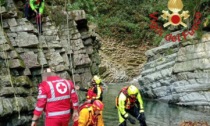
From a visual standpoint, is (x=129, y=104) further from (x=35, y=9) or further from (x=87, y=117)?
(x=35, y=9)

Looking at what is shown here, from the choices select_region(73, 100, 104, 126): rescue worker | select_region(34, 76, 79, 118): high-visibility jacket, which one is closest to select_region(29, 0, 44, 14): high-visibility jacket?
select_region(73, 100, 104, 126): rescue worker

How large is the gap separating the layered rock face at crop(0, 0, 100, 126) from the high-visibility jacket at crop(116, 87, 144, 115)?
10.4ft

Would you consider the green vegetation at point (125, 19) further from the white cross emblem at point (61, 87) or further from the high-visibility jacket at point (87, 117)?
the white cross emblem at point (61, 87)

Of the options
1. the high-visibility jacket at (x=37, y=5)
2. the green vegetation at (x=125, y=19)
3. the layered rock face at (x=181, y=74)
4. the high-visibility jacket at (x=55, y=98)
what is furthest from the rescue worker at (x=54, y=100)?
the green vegetation at (x=125, y=19)

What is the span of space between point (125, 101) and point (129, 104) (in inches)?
13.9

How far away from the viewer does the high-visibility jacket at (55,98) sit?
7.14 metres

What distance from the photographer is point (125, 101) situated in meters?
11.2

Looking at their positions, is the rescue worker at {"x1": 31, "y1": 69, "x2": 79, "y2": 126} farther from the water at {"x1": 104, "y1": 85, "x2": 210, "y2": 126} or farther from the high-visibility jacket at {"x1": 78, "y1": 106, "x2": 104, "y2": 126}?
the water at {"x1": 104, "y1": 85, "x2": 210, "y2": 126}

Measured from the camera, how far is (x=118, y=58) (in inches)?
1391

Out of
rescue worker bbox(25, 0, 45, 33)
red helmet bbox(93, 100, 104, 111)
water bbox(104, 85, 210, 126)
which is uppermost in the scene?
rescue worker bbox(25, 0, 45, 33)

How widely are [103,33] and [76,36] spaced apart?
1838 cm

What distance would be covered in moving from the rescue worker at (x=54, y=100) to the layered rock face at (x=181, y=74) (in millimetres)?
11111

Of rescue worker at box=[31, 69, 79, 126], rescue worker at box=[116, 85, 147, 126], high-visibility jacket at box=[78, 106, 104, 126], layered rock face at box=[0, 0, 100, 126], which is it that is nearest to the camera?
rescue worker at box=[31, 69, 79, 126]

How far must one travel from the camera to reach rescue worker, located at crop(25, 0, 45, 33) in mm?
16234
